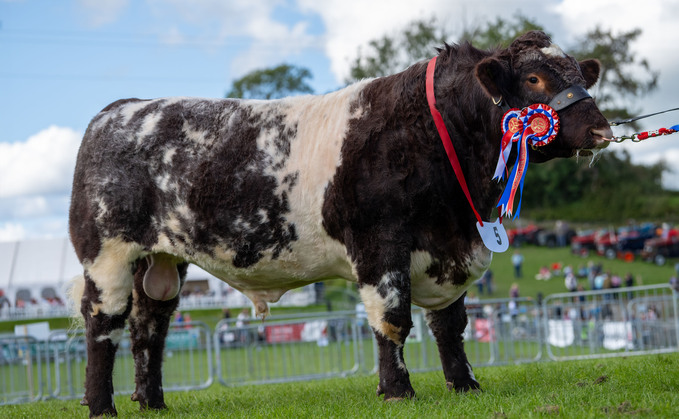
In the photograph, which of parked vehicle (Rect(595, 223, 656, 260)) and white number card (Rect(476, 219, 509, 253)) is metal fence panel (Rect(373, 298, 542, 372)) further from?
parked vehicle (Rect(595, 223, 656, 260))

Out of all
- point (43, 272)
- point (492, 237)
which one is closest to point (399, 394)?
point (492, 237)

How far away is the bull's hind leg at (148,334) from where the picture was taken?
628 cm

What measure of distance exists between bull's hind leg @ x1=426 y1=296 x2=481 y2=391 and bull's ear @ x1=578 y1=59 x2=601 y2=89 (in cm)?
197

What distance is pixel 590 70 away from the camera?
5320 mm

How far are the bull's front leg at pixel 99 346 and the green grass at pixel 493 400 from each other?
10.0 inches

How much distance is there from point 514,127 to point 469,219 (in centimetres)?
74

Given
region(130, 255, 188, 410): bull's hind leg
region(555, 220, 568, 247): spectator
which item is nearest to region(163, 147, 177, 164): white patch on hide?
region(130, 255, 188, 410): bull's hind leg

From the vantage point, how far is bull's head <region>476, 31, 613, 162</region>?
14.9 ft

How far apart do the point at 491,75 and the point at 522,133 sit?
1.47ft

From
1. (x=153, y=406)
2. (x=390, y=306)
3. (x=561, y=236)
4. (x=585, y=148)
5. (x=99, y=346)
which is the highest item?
(x=561, y=236)

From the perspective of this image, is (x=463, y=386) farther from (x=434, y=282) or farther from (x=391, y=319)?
(x=391, y=319)

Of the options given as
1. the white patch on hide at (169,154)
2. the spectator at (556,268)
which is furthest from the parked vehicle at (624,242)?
the white patch on hide at (169,154)

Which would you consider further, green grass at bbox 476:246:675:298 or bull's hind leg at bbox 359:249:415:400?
green grass at bbox 476:246:675:298

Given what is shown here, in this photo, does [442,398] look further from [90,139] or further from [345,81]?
[345,81]
